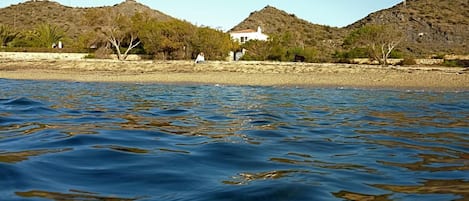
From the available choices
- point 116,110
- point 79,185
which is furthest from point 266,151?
point 116,110

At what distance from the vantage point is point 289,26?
104 meters

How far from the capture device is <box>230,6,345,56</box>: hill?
301 ft

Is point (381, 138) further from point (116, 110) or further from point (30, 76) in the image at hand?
point (30, 76)

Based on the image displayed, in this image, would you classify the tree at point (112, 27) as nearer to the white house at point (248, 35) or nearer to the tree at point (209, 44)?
the tree at point (209, 44)

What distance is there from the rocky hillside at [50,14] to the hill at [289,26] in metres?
16.7

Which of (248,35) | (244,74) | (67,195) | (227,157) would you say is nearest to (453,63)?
(244,74)

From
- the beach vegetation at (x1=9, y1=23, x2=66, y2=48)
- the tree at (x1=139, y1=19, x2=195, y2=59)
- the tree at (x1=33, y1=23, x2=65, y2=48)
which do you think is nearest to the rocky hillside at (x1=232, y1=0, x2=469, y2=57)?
the tree at (x1=139, y1=19, x2=195, y2=59)

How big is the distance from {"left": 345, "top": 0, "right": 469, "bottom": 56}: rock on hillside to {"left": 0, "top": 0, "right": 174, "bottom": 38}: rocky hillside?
39638 mm

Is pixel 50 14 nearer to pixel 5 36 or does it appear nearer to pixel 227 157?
pixel 5 36

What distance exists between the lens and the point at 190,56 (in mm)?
49031

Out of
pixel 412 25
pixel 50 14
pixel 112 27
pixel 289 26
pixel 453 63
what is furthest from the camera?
pixel 289 26

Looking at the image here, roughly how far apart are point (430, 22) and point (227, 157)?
9201cm

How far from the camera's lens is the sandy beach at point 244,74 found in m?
26.3

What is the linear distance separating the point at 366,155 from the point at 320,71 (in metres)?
27.9
